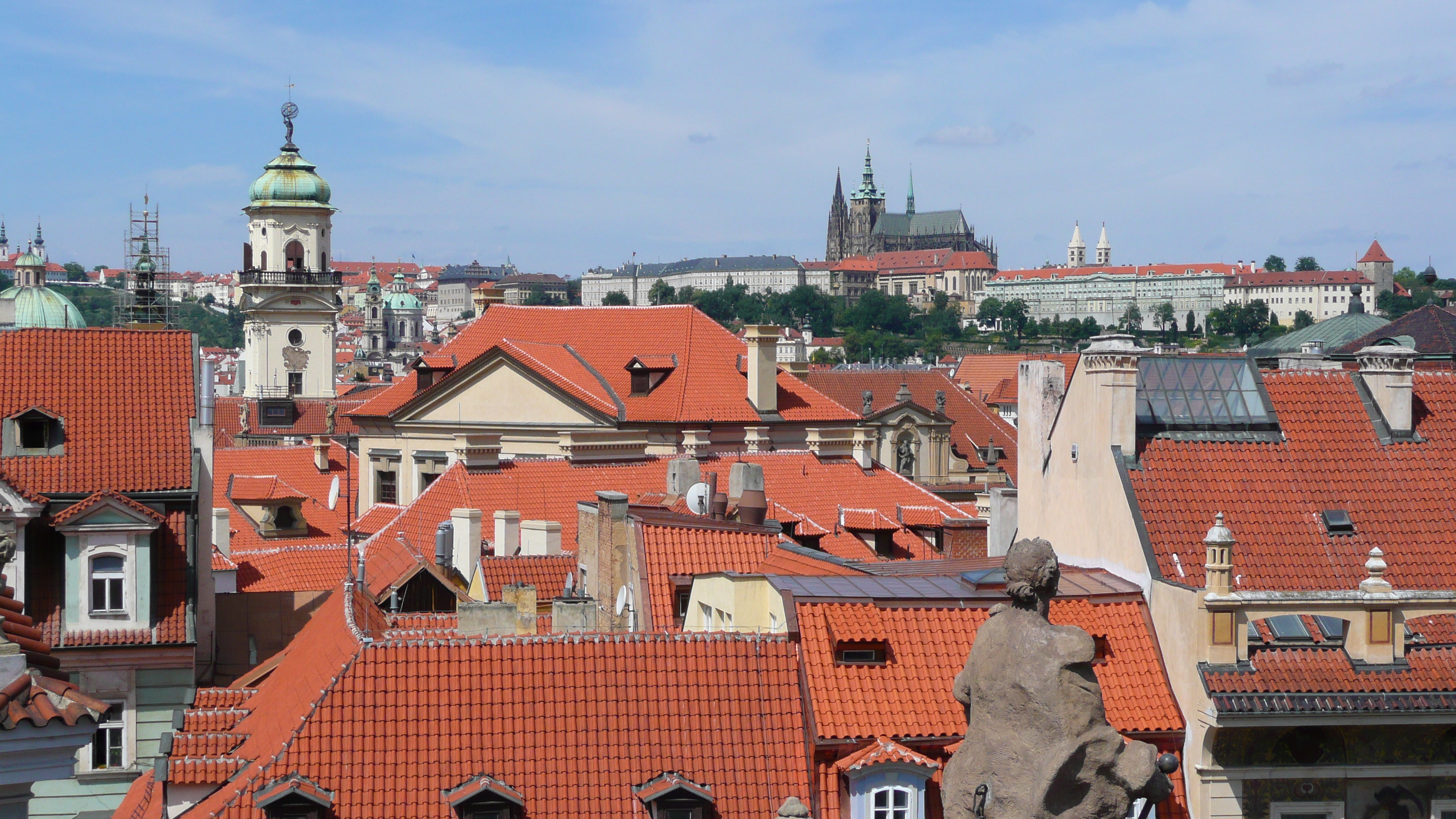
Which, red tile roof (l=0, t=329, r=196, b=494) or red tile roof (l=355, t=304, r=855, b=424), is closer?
red tile roof (l=0, t=329, r=196, b=494)

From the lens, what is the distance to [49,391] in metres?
28.0

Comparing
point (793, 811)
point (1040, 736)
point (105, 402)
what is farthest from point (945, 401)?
point (1040, 736)

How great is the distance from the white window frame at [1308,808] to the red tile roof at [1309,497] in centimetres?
259

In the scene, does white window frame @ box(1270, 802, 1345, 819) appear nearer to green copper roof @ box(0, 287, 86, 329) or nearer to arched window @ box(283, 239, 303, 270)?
green copper roof @ box(0, 287, 86, 329)

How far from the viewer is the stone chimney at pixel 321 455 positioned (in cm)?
5400

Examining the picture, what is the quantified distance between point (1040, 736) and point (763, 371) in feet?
134

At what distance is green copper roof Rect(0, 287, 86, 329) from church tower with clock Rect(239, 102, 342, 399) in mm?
9877

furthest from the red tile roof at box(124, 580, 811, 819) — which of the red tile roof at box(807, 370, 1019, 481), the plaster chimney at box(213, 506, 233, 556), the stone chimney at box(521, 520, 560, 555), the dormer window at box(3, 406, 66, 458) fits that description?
the red tile roof at box(807, 370, 1019, 481)

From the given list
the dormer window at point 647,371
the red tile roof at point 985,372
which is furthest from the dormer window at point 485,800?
the red tile roof at point 985,372

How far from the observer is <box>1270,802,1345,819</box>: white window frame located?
19.6 meters

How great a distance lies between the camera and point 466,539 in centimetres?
3195

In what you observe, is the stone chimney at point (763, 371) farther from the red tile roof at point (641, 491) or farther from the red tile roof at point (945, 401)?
the red tile roof at point (945, 401)

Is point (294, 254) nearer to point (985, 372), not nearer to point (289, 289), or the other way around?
point (289, 289)

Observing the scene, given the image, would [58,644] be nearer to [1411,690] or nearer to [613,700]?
[613,700]
